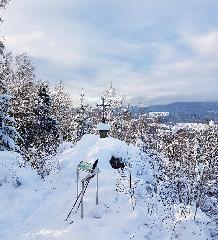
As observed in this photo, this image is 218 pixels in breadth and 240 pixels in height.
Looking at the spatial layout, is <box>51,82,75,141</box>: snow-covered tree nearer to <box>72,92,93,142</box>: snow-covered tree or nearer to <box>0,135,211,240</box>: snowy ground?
<box>72,92,93,142</box>: snow-covered tree

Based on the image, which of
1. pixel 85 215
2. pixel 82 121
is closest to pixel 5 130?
pixel 85 215

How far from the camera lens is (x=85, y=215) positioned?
12.0m

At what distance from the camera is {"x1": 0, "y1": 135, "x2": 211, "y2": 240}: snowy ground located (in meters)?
10.6

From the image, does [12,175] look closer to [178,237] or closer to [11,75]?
[178,237]

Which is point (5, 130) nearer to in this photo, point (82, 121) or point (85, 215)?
point (85, 215)

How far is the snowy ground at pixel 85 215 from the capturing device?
1062 cm

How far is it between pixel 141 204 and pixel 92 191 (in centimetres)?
230

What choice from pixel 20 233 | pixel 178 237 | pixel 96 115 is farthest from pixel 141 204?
pixel 96 115

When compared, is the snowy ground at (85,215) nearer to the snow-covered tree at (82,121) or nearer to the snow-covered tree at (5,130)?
the snow-covered tree at (5,130)

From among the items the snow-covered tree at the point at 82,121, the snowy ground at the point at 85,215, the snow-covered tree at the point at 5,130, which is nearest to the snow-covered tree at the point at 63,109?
the snow-covered tree at the point at 82,121

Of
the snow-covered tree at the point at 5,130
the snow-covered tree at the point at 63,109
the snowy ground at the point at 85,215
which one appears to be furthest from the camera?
the snow-covered tree at the point at 63,109

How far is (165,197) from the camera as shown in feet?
44.2

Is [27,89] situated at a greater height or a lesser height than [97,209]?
greater

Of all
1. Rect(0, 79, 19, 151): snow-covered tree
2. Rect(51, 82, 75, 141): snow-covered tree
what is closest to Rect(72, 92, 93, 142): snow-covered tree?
Rect(51, 82, 75, 141): snow-covered tree
